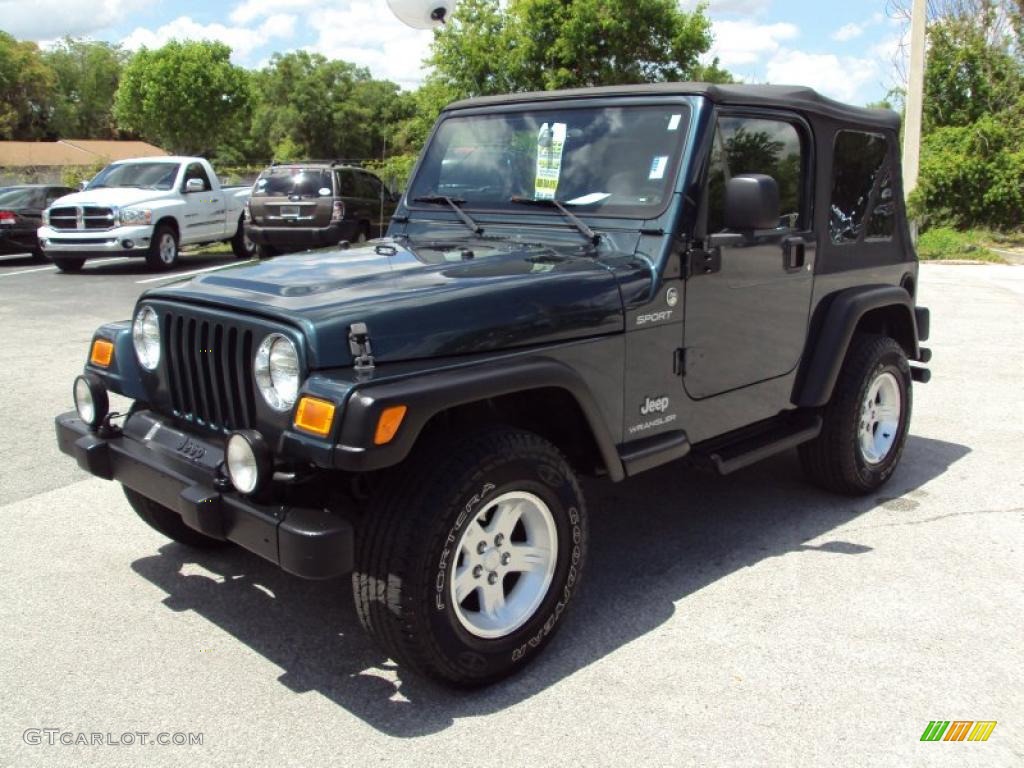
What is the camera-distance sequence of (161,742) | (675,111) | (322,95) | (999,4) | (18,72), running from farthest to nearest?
1. (18,72)
2. (322,95)
3. (999,4)
4. (675,111)
5. (161,742)

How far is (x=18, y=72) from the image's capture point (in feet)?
228

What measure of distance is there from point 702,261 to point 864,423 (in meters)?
1.71

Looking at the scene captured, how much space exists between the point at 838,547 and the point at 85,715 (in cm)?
280

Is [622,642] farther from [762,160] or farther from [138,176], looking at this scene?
[138,176]

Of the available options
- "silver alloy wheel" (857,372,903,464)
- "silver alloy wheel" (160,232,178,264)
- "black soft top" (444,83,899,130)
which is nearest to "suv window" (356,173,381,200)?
"silver alloy wheel" (160,232,178,264)

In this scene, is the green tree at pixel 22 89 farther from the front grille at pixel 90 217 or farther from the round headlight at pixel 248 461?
the round headlight at pixel 248 461

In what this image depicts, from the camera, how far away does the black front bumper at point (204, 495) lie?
2.73m

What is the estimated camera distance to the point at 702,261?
3.73 meters

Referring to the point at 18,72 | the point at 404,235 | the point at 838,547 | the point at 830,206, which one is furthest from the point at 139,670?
the point at 18,72

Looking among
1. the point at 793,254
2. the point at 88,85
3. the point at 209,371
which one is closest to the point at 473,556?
the point at 209,371

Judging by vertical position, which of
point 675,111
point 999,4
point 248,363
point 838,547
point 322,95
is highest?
point 322,95

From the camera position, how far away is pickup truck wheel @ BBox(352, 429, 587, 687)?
2838mm

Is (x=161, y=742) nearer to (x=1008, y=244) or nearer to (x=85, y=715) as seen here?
(x=85, y=715)

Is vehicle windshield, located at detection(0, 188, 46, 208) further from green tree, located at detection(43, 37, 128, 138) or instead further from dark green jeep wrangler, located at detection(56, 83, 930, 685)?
green tree, located at detection(43, 37, 128, 138)
